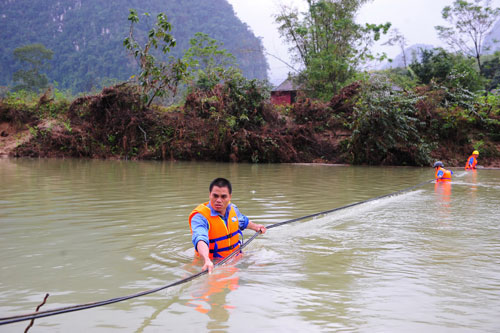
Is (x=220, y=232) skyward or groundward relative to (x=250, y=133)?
groundward

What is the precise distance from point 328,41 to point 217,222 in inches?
1108

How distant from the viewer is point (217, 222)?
184 inches

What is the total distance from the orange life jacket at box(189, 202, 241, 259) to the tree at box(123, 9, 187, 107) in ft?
57.4

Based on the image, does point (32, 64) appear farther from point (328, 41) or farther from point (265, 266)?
point (265, 266)

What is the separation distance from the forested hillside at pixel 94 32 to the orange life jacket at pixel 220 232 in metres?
65.2

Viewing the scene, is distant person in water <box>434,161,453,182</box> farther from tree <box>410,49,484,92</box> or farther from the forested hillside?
the forested hillside

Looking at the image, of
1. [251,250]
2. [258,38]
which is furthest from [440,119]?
[258,38]

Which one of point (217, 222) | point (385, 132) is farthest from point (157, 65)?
point (217, 222)

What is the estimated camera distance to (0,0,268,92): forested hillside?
74.2 metres

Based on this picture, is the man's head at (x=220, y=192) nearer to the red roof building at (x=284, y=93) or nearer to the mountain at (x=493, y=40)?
the red roof building at (x=284, y=93)

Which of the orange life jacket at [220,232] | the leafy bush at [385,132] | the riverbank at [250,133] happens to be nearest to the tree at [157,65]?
the riverbank at [250,133]

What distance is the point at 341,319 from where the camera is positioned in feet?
10.5

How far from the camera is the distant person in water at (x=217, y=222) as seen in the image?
4.45 m

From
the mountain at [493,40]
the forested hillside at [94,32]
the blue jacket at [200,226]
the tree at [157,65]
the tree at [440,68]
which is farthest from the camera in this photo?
the forested hillside at [94,32]
